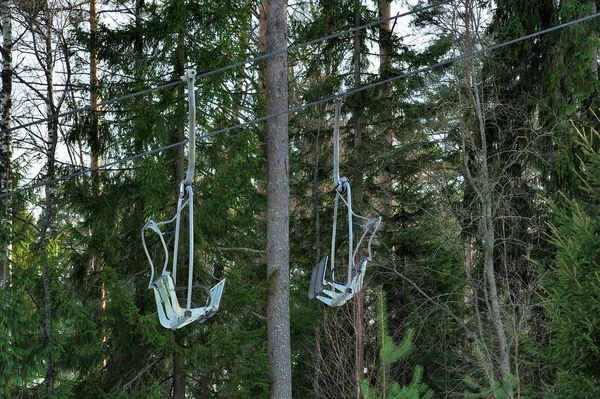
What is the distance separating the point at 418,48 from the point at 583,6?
4.59 meters

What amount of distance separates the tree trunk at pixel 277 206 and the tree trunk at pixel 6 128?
3.91 metres

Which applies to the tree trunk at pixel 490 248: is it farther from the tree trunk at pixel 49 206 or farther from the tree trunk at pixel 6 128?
the tree trunk at pixel 6 128

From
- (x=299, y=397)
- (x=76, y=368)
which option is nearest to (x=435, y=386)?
(x=299, y=397)

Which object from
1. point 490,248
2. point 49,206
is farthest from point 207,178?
point 490,248

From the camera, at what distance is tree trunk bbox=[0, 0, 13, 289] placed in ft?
40.0

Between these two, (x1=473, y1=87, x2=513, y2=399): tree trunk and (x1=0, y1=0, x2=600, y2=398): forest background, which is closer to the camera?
(x1=0, y1=0, x2=600, y2=398): forest background

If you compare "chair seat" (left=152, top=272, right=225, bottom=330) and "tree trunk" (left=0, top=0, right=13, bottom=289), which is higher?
"tree trunk" (left=0, top=0, right=13, bottom=289)

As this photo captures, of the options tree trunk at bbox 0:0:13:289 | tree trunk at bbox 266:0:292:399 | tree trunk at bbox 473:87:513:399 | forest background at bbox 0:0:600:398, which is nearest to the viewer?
tree trunk at bbox 0:0:13:289

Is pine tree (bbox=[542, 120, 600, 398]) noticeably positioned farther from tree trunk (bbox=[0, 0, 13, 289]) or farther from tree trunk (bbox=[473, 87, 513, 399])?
tree trunk (bbox=[0, 0, 13, 289])

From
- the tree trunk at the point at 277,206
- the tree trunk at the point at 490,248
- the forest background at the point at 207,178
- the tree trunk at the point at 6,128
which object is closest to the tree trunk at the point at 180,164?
the forest background at the point at 207,178

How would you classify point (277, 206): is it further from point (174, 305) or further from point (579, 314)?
point (174, 305)

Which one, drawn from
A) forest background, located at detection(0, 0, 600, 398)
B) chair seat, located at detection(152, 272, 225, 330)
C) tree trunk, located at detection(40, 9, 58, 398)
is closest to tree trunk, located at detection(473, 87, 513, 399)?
forest background, located at detection(0, 0, 600, 398)

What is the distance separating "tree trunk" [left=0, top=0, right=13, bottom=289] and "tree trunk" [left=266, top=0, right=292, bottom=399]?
3907 millimetres

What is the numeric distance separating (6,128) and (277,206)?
4.23 m
